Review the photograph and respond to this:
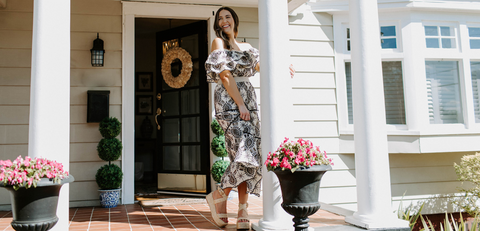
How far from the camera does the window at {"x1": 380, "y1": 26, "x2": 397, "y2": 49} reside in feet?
15.4

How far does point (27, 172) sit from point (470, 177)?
4.61 m

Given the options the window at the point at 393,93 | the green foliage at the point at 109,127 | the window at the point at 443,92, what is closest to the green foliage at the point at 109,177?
the green foliage at the point at 109,127

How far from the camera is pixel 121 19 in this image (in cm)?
413

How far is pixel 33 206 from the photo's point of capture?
1669 millimetres

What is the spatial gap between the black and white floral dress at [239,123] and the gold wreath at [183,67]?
5.91 ft

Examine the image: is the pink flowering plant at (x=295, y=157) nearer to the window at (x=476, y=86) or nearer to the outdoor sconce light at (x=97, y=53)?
the outdoor sconce light at (x=97, y=53)

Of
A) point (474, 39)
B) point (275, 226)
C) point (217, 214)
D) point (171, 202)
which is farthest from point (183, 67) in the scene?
point (474, 39)

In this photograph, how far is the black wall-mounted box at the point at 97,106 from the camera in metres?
3.92

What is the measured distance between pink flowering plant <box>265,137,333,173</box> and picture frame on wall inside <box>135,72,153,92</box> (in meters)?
5.28

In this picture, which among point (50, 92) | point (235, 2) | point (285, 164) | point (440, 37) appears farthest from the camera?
point (440, 37)

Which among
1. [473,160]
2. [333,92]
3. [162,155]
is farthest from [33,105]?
[473,160]

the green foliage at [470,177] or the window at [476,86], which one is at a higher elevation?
the window at [476,86]

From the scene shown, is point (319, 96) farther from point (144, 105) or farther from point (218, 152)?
point (144, 105)

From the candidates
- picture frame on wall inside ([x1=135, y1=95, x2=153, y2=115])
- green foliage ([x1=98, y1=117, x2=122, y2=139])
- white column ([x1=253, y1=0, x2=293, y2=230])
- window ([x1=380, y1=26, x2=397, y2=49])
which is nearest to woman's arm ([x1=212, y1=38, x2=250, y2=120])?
white column ([x1=253, y1=0, x2=293, y2=230])
